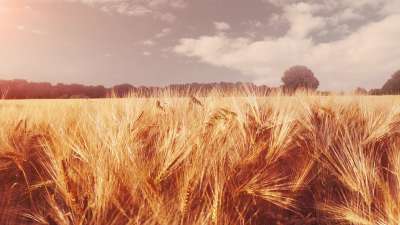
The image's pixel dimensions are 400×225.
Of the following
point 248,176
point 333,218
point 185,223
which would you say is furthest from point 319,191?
point 185,223

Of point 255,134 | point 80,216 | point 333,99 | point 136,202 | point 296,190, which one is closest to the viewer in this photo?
point 80,216

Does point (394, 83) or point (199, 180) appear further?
point (394, 83)

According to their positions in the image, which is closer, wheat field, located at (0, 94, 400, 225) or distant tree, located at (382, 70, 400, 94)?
wheat field, located at (0, 94, 400, 225)

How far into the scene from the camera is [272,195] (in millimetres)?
1918

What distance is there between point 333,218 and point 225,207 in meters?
0.57

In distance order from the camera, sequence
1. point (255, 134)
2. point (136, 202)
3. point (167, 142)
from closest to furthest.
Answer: point (136, 202), point (167, 142), point (255, 134)

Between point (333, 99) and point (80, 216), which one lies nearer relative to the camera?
point (80, 216)

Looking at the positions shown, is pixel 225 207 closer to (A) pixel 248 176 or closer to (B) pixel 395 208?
(A) pixel 248 176

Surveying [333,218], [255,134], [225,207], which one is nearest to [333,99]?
[255,134]

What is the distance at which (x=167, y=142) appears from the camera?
6.07ft

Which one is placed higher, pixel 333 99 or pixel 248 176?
pixel 333 99

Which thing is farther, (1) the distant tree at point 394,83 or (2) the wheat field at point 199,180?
(1) the distant tree at point 394,83

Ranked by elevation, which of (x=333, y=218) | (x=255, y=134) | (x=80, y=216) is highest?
(x=255, y=134)

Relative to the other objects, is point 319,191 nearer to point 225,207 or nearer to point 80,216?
point 225,207
